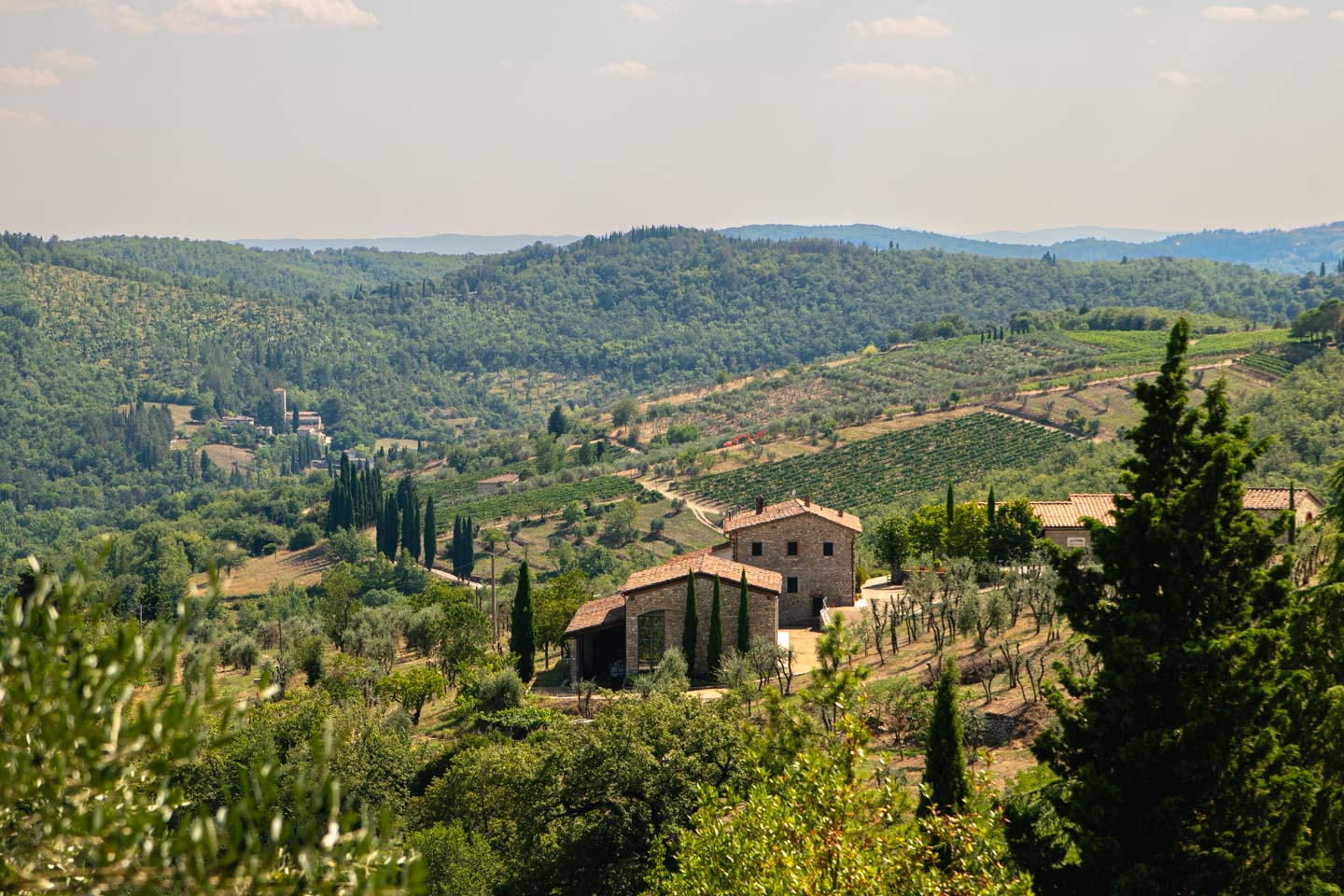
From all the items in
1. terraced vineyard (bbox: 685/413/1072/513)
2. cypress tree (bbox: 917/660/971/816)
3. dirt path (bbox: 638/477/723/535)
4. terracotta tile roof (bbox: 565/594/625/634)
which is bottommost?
dirt path (bbox: 638/477/723/535)

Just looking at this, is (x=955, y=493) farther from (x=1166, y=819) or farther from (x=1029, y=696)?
(x=1166, y=819)

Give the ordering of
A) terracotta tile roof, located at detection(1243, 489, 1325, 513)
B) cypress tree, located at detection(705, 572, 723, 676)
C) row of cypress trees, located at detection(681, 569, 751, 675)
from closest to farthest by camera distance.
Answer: cypress tree, located at detection(705, 572, 723, 676) → row of cypress trees, located at detection(681, 569, 751, 675) → terracotta tile roof, located at detection(1243, 489, 1325, 513)

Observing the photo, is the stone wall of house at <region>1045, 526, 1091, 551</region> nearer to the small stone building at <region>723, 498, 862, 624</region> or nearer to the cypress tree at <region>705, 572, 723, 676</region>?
the small stone building at <region>723, 498, 862, 624</region>

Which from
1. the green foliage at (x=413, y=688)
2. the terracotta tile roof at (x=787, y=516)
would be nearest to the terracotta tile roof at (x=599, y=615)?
the green foliage at (x=413, y=688)

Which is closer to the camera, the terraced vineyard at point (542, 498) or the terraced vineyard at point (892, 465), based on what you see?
the terraced vineyard at point (892, 465)

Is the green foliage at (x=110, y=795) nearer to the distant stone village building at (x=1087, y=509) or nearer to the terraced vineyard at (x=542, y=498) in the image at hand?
the distant stone village building at (x=1087, y=509)

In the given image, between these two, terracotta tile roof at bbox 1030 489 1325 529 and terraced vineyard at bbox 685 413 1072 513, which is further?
terraced vineyard at bbox 685 413 1072 513

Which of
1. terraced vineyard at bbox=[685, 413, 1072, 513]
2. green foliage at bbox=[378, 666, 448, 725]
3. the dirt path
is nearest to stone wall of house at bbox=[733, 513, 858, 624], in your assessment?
green foliage at bbox=[378, 666, 448, 725]

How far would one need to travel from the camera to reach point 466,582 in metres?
86.1

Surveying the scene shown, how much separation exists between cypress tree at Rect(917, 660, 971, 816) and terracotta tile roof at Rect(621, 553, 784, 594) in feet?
72.5

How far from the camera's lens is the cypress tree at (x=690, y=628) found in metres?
39.2

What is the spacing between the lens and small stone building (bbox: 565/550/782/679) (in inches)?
1580

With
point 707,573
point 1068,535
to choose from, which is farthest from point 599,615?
point 1068,535

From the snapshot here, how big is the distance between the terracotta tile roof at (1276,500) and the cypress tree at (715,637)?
23.9 meters
